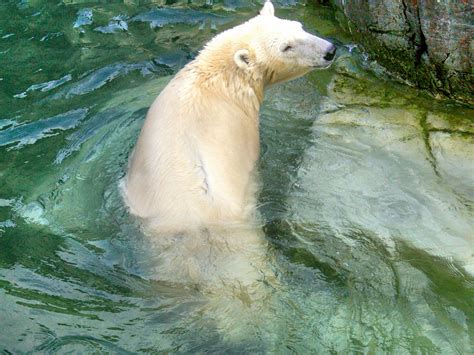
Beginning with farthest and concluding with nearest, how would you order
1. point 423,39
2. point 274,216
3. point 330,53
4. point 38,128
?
point 38,128 < point 423,39 < point 330,53 < point 274,216

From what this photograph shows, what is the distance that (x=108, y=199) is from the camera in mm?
5266

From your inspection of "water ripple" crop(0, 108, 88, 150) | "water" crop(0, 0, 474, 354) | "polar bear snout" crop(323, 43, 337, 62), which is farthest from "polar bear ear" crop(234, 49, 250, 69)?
"water ripple" crop(0, 108, 88, 150)

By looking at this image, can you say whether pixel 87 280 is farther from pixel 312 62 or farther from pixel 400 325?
pixel 312 62

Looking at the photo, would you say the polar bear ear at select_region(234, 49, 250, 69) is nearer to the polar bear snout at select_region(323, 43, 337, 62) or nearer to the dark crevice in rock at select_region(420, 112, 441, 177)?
the polar bear snout at select_region(323, 43, 337, 62)

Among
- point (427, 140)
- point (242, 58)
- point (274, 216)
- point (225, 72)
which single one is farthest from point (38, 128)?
point (427, 140)

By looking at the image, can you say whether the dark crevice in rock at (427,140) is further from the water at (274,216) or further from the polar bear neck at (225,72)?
the polar bear neck at (225,72)

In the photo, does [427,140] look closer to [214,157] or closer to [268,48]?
[268,48]

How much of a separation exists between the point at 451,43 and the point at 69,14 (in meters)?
4.19

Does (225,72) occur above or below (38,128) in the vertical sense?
above

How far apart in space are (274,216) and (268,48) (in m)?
1.23

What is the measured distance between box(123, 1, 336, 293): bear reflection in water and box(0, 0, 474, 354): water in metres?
0.14

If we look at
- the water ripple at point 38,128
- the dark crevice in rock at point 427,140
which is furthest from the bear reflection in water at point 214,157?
the water ripple at point 38,128

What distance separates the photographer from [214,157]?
195 inches

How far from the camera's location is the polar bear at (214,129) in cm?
464
